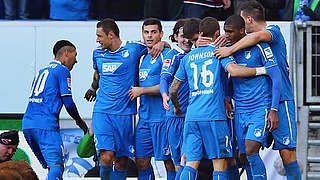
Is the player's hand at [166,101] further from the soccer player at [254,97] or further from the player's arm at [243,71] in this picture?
the player's arm at [243,71]

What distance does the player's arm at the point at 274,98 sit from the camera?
21.0ft

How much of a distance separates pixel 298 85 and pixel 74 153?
154 inches

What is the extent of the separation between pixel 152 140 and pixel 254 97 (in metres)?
1.72

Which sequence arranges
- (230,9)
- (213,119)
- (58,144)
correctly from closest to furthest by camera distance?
(213,119) → (58,144) → (230,9)

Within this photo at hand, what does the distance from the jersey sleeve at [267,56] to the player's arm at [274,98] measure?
6 cm

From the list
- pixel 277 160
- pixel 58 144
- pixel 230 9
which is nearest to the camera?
pixel 58 144

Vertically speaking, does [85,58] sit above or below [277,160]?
above

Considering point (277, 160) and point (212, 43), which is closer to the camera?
point (212, 43)

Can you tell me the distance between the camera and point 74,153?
985 cm

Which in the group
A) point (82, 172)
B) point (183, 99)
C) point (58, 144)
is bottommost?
point (82, 172)

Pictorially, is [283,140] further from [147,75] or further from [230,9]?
[230,9]

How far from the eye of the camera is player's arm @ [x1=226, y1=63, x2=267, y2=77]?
6402mm

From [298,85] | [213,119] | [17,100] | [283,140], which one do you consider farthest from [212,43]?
[17,100]

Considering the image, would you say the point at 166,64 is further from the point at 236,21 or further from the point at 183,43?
the point at 236,21
